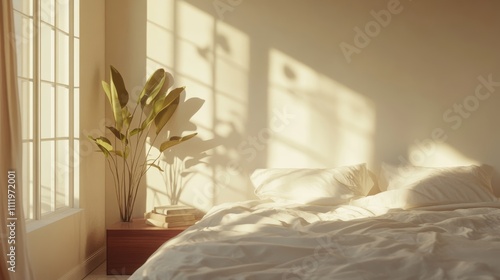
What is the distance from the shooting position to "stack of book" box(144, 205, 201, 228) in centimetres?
505

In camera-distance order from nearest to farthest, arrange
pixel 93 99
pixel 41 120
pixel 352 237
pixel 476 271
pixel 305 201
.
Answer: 1. pixel 476 271
2. pixel 352 237
3. pixel 41 120
4. pixel 305 201
5. pixel 93 99

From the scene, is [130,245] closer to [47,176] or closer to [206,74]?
[47,176]

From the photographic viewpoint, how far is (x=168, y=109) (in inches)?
213

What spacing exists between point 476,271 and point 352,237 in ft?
2.87

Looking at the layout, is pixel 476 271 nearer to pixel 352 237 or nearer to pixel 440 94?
pixel 352 237

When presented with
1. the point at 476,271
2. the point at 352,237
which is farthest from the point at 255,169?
the point at 476,271

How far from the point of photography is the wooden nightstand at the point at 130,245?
4.98m

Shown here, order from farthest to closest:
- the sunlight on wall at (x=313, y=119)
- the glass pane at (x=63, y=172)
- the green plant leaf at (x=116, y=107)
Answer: the sunlight on wall at (x=313, y=119)
the green plant leaf at (x=116, y=107)
the glass pane at (x=63, y=172)

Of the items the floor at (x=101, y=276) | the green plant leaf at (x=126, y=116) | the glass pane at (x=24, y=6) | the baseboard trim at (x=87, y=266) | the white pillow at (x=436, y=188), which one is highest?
the glass pane at (x=24, y=6)

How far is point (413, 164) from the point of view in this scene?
5.43 m

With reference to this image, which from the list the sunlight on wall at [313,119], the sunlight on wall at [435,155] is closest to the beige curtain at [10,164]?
the sunlight on wall at [313,119]

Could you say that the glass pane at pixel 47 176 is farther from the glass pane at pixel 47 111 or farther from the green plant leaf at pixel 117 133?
the green plant leaf at pixel 117 133

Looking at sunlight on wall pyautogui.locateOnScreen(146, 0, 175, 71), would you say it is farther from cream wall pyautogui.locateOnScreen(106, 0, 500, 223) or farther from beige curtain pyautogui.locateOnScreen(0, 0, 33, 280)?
beige curtain pyautogui.locateOnScreen(0, 0, 33, 280)

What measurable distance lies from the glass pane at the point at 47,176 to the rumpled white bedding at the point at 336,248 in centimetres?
120
